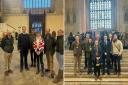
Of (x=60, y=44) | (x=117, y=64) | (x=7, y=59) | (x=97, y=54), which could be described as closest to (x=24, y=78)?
(x=7, y=59)

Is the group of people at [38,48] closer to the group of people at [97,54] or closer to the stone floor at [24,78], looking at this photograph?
the stone floor at [24,78]

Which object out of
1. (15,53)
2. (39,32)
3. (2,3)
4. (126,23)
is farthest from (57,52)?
(126,23)

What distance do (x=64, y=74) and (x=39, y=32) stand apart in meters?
0.89

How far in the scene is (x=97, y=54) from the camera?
6.10m

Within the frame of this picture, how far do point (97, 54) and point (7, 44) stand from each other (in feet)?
5.32

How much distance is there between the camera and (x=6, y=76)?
6.25 m

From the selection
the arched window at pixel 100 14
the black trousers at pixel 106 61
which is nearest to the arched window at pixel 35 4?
the black trousers at pixel 106 61

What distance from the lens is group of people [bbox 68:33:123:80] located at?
19.8 ft

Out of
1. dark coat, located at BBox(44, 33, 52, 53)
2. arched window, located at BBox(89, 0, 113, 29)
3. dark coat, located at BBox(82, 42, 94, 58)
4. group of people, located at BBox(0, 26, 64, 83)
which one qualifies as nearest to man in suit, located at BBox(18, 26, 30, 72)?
group of people, located at BBox(0, 26, 64, 83)

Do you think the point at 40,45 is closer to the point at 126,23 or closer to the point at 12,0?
the point at 12,0

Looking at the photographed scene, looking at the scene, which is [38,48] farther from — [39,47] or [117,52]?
[117,52]

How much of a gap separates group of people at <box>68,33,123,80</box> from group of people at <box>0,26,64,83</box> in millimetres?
273

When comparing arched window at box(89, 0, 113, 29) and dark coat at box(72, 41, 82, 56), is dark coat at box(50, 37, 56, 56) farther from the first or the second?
arched window at box(89, 0, 113, 29)

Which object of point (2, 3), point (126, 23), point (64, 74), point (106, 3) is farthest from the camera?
point (106, 3)
